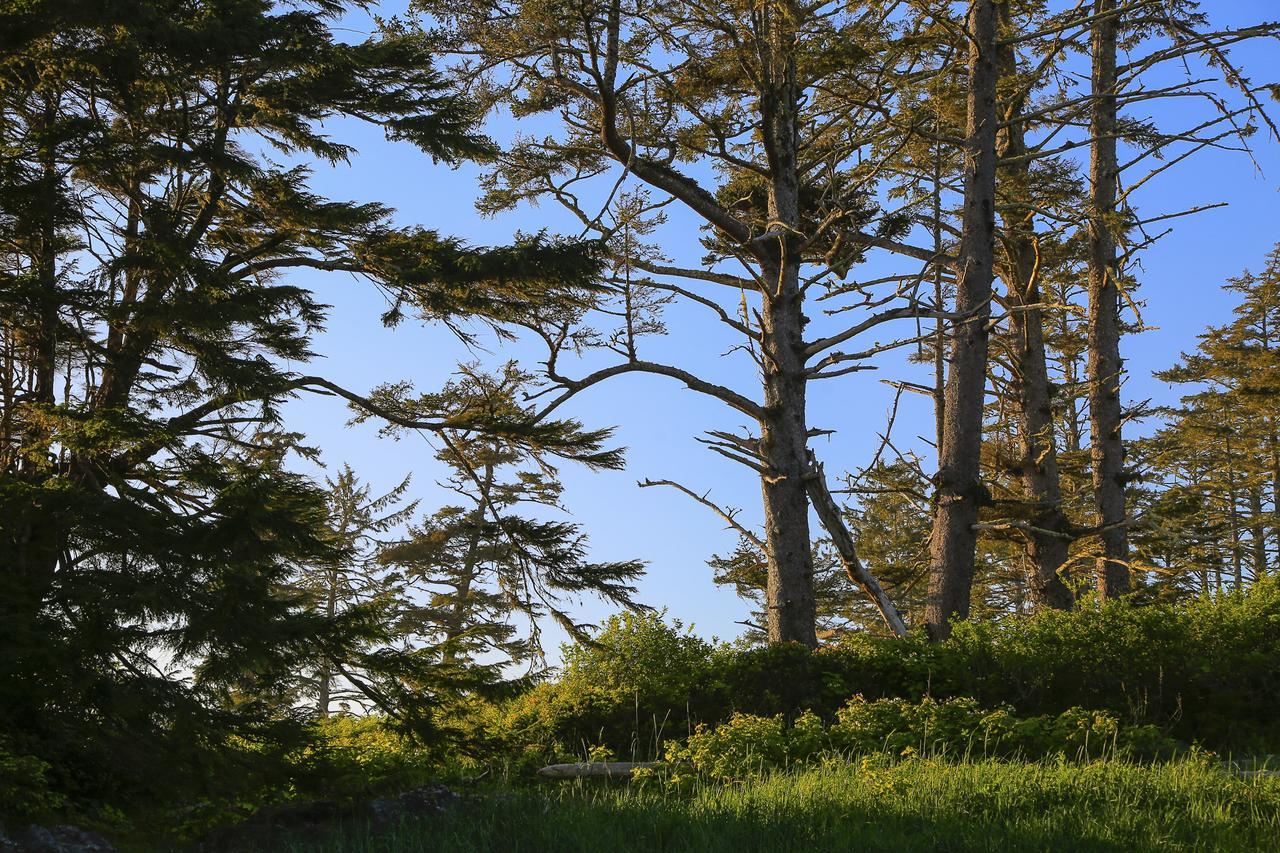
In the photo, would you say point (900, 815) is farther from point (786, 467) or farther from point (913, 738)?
point (786, 467)

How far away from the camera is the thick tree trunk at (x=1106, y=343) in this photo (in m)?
16.0

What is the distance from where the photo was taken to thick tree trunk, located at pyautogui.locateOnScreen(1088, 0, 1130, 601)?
16.0 meters

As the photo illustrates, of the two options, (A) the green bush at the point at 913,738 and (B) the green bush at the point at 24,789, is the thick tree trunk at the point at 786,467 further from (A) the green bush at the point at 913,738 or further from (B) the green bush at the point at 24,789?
(B) the green bush at the point at 24,789

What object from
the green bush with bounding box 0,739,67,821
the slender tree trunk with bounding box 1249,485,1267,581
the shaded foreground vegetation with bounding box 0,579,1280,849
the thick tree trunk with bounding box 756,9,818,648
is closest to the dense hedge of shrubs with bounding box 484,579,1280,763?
the shaded foreground vegetation with bounding box 0,579,1280,849

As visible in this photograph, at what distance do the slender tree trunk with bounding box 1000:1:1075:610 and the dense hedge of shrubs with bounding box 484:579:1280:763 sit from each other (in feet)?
14.3

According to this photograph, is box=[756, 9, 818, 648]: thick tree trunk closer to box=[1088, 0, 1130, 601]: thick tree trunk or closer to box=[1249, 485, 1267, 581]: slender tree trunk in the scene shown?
box=[1088, 0, 1130, 601]: thick tree trunk

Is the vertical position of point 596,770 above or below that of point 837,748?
below

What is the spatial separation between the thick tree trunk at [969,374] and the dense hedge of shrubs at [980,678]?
1.44 m

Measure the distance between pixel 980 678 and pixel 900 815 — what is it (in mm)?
4986

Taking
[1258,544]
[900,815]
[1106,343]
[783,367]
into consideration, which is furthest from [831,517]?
[1258,544]

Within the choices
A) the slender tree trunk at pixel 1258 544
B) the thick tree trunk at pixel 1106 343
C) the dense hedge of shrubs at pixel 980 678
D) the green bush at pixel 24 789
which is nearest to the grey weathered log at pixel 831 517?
the dense hedge of shrubs at pixel 980 678

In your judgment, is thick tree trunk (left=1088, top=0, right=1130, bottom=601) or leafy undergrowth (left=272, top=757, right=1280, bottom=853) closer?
leafy undergrowth (left=272, top=757, right=1280, bottom=853)

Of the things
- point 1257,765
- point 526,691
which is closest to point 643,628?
point 526,691

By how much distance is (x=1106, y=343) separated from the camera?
54.5 feet
